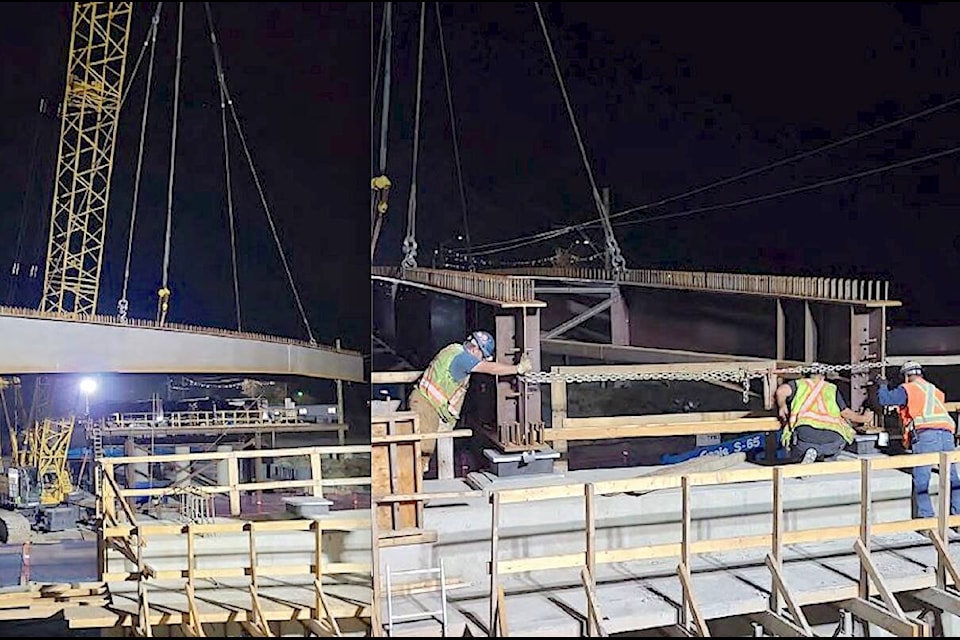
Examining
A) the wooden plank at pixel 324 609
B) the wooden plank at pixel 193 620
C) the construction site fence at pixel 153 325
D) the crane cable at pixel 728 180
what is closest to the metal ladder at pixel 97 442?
the construction site fence at pixel 153 325

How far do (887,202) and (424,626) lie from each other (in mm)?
2032

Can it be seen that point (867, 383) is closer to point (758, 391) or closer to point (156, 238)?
point (758, 391)

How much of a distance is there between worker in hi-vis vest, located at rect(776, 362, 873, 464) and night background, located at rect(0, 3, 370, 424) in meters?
1.45

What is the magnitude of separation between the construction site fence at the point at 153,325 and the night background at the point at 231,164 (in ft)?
0.07

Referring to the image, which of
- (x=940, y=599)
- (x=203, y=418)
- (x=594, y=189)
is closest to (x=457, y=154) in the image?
(x=594, y=189)

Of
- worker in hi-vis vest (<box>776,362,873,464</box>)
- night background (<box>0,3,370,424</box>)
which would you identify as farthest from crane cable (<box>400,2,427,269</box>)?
worker in hi-vis vest (<box>776,362,873,464</box>)

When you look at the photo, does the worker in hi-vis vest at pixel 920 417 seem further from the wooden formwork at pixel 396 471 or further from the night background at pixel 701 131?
the wooden formwork at pixel 396 471

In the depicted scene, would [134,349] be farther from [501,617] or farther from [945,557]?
[945,557]

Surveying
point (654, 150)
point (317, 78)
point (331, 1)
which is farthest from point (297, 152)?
point (654, 150)

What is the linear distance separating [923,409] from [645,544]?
40.4 inches

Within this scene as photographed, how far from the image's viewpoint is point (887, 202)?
11.1ft

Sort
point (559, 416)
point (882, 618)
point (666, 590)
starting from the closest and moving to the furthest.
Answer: point (882, 618), point (666, 590), point (559, 416)

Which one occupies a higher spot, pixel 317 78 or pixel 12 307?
pixel 317 78

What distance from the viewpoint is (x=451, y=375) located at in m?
3.04
